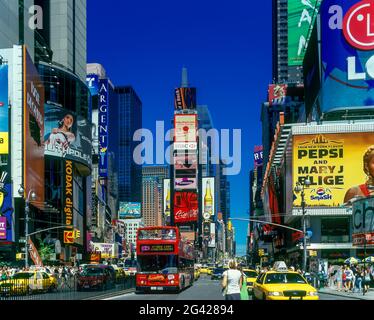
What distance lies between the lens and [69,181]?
371ft

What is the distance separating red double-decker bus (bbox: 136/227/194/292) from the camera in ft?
124

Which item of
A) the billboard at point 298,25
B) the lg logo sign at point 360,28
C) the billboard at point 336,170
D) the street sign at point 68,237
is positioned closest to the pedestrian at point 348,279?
the billboard at point 336,170

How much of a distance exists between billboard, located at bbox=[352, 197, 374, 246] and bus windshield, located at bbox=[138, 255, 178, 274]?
17.5 metres

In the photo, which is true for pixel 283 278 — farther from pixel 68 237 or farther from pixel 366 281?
pixel 68 237

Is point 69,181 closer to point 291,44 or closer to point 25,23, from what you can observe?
point 25,23

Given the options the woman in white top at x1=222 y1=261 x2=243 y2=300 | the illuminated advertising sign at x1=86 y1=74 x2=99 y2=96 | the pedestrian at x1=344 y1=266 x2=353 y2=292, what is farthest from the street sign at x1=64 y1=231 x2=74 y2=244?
the woman in white top at x1=222 y1=261 x2=243 y2=300

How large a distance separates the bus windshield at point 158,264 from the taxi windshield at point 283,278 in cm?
1503

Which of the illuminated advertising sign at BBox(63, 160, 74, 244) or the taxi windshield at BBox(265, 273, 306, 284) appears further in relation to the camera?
the illuminated advertising sign at BBox(63, 160, 74, 244)

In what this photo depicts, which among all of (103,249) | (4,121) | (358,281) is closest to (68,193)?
(103,249)

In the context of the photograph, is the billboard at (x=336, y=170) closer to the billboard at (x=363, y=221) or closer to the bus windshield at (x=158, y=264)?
the billboard at (x=363, y=221)

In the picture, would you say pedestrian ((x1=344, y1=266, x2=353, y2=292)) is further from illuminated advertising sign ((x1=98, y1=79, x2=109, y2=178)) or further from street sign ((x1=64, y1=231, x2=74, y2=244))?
illuminated advertising sign ((x1=98, y1=79, x2=109, y2=178))

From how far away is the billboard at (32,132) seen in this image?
275 feet
